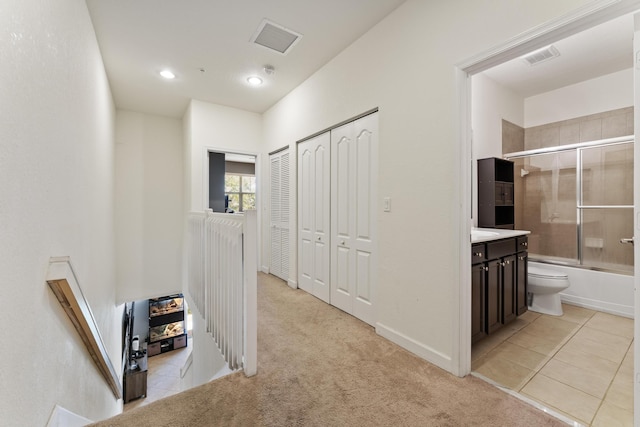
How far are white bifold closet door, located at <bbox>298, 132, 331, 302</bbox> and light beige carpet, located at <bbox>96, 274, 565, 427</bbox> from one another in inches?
42.4

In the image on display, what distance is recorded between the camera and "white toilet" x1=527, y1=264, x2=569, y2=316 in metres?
2.81

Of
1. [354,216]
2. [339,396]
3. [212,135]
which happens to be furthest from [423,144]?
[212,135]

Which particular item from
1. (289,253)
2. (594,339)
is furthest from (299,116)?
(594,339)

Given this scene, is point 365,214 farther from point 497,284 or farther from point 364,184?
point 497,284

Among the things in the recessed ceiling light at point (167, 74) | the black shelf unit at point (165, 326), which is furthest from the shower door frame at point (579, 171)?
the black shelf unit at point (165, 326)

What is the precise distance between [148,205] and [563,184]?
21.0 ft

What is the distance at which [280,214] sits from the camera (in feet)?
13.4

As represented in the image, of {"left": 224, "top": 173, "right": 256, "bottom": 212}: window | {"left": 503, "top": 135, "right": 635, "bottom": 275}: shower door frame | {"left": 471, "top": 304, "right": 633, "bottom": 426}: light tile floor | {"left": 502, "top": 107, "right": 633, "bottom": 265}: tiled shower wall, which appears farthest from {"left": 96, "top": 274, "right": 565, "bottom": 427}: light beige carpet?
{"left": 224, "top": 173, "right": 256, "bottom": 212}: window

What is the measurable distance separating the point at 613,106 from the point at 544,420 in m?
3.91

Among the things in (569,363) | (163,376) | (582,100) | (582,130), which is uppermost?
(582,100)

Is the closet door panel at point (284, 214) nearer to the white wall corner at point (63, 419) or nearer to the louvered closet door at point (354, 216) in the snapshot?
the louvered closet door at point (354, 216)

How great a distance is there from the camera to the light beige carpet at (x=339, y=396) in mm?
1410

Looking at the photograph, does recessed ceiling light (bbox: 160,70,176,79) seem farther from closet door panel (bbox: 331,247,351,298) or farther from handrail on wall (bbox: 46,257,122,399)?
closet door panel (bbox: 331,247,351,298)

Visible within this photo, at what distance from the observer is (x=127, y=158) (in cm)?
447
